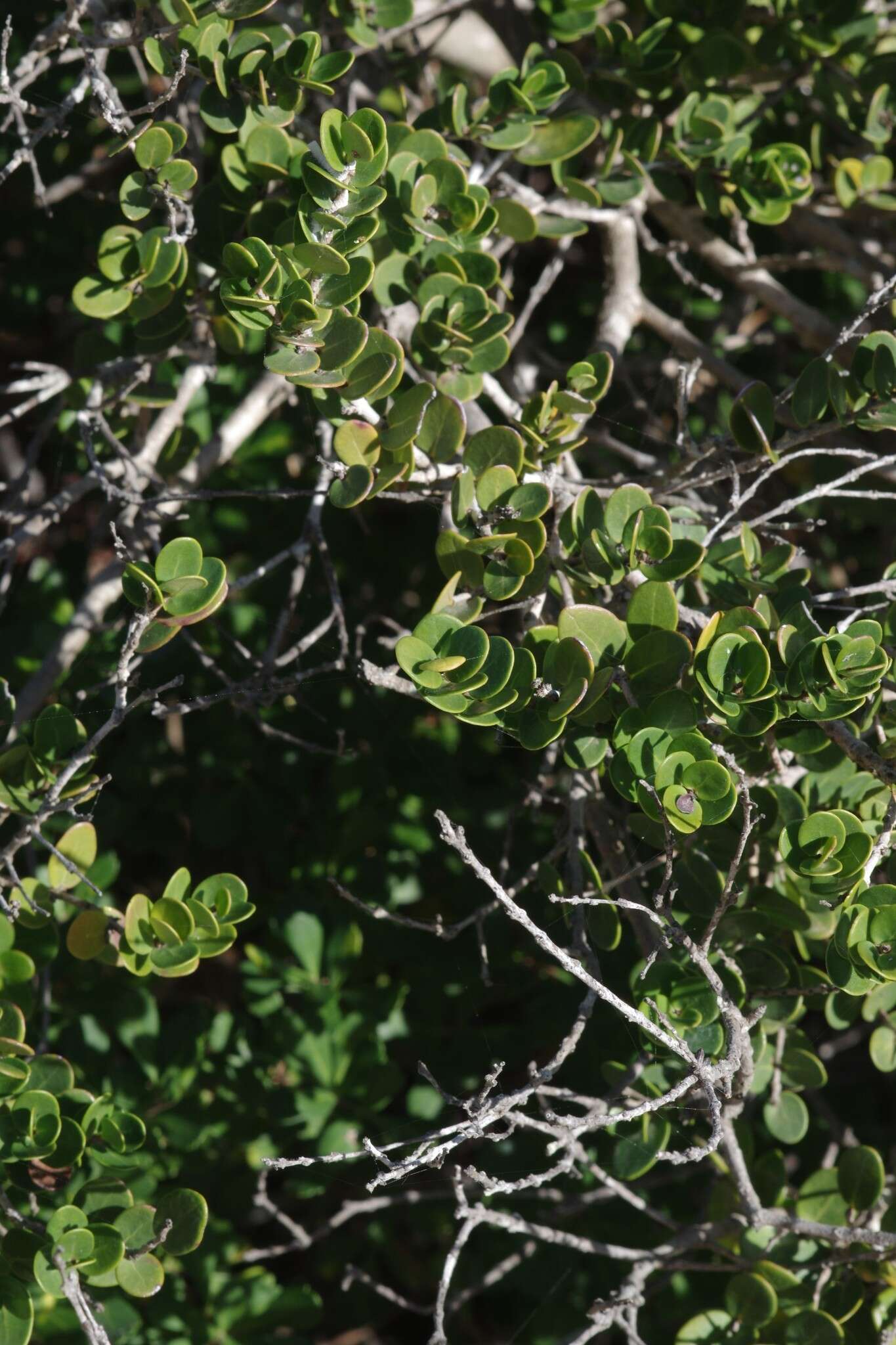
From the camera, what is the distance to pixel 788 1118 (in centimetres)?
129

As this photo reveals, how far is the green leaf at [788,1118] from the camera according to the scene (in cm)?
129

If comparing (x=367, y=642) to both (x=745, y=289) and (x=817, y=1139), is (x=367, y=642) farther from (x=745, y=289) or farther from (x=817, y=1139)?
(x=817, y=1139)

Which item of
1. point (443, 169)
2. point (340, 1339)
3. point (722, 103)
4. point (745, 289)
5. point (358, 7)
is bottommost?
point (340, 1339)

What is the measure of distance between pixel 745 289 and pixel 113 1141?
149 centimetres

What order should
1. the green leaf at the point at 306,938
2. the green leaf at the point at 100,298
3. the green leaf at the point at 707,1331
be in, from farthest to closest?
1. the green leaf at the point at 306,938
2. the green leaf at the point at 707,1331
3. the green leaf at the point at 100,298

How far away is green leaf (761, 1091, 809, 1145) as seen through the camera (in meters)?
1.29

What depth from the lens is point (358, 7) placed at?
1330mm

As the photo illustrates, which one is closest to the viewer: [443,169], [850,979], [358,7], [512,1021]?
[850,979]

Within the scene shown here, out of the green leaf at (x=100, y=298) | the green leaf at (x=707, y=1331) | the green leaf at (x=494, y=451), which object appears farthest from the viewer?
the green leaf at (x=707, y=1331)

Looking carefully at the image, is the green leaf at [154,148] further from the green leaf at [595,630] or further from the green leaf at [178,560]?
the green leaf at [595,630]

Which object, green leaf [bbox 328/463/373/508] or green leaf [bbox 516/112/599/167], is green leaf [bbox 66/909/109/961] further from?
green leaf [bbox 516/112/599/167]

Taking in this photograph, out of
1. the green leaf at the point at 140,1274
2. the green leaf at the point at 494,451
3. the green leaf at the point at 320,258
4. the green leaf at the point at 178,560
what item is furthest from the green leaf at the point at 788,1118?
the green leaf at the point at 320,258

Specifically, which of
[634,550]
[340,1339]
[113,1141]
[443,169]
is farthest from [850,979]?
[340,1339]

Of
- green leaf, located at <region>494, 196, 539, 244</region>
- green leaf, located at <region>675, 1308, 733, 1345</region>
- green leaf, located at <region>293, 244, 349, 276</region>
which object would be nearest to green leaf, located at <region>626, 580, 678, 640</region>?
green leaf, located at <region>293, 244, 349, 276</region>
